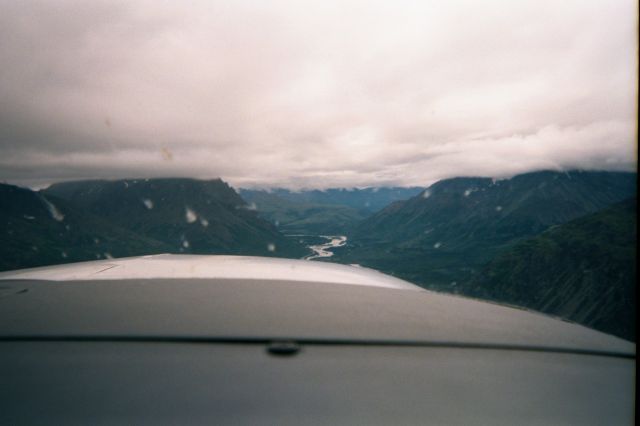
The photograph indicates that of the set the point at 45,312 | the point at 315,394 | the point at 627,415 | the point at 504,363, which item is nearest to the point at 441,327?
the point at 504,363

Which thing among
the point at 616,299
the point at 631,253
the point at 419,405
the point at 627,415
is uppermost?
the point at 631,253

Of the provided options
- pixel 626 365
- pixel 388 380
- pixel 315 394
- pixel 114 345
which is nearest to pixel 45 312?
pixel 114 345

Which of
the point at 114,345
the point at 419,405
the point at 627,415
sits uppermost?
the point at 114,345

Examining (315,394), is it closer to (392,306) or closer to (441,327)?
(441,327)

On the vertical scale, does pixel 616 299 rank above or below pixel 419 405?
below

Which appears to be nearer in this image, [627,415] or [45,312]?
[627,415]

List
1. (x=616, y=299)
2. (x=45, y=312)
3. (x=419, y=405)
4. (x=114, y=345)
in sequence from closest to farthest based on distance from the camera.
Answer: (x=419, y=405) < (x=114, y=345) < (x=45, y=312) < (x=616, y=299)

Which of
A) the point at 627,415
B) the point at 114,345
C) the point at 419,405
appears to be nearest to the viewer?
the point at 419,405

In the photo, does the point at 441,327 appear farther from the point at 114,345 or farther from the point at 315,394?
the point at 114,345

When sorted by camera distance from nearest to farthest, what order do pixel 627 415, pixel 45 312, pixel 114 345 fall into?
pixel 627 415
pixel 114 345
pixel 45 312
